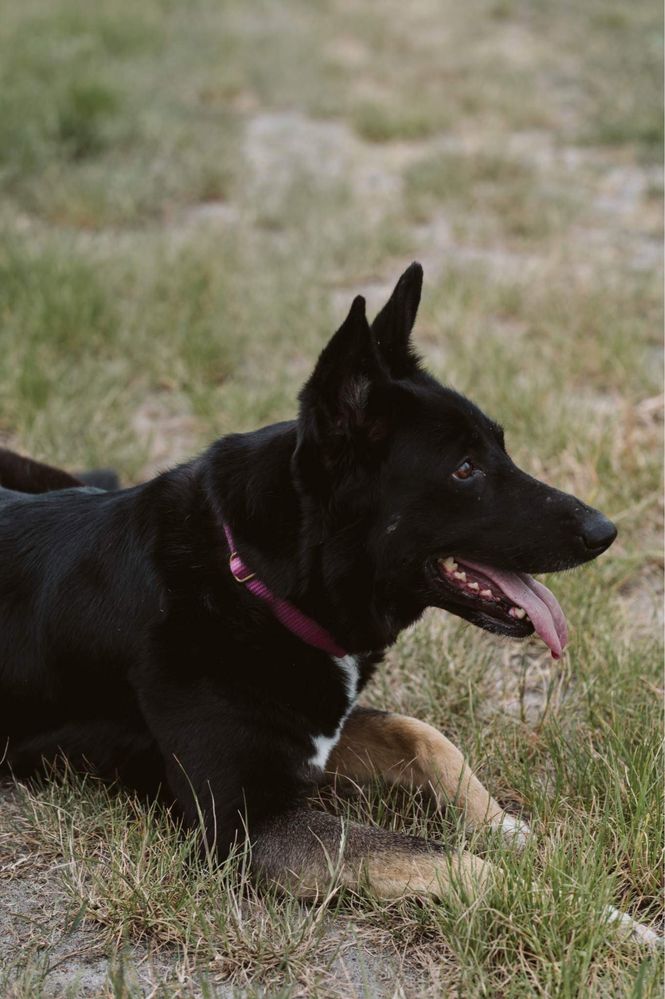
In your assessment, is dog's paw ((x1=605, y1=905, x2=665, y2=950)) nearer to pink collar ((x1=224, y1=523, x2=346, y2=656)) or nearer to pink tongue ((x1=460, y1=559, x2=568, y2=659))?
pink tongue ((x1=460, y1=559, x2=568, y2=659))

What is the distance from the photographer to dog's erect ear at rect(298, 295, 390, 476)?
7.82 feet

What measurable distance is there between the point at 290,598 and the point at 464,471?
1.70 ft

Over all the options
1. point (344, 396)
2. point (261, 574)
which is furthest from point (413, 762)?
point (344, 396)

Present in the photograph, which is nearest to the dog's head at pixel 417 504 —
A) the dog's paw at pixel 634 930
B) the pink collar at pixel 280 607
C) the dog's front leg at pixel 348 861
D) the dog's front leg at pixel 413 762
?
the pink collar at pixel 280 607

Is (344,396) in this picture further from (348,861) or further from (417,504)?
(348,861)

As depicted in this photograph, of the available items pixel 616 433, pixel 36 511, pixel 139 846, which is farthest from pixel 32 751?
pixel 616 433

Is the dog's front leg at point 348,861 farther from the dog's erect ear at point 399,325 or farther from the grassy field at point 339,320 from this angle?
the dog's erect ear at point 399,325

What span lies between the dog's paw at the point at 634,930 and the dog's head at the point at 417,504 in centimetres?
66

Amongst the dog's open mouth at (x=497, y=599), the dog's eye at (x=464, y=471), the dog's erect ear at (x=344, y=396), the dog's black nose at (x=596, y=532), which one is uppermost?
the dog's erect ear at (x=344, y=396)

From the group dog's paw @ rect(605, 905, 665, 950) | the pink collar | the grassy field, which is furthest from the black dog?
dog's paw @ rect(605, 905, 665, 950)

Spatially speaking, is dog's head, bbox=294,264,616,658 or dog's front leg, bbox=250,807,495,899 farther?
dog's head, bbox=294,264,616,658

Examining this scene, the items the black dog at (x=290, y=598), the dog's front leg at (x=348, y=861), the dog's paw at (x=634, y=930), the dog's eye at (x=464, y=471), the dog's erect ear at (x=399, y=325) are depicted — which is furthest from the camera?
the dog's erect ear at (x=399, y=325)

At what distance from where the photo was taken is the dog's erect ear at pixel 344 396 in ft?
7.82

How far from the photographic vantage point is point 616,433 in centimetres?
468
